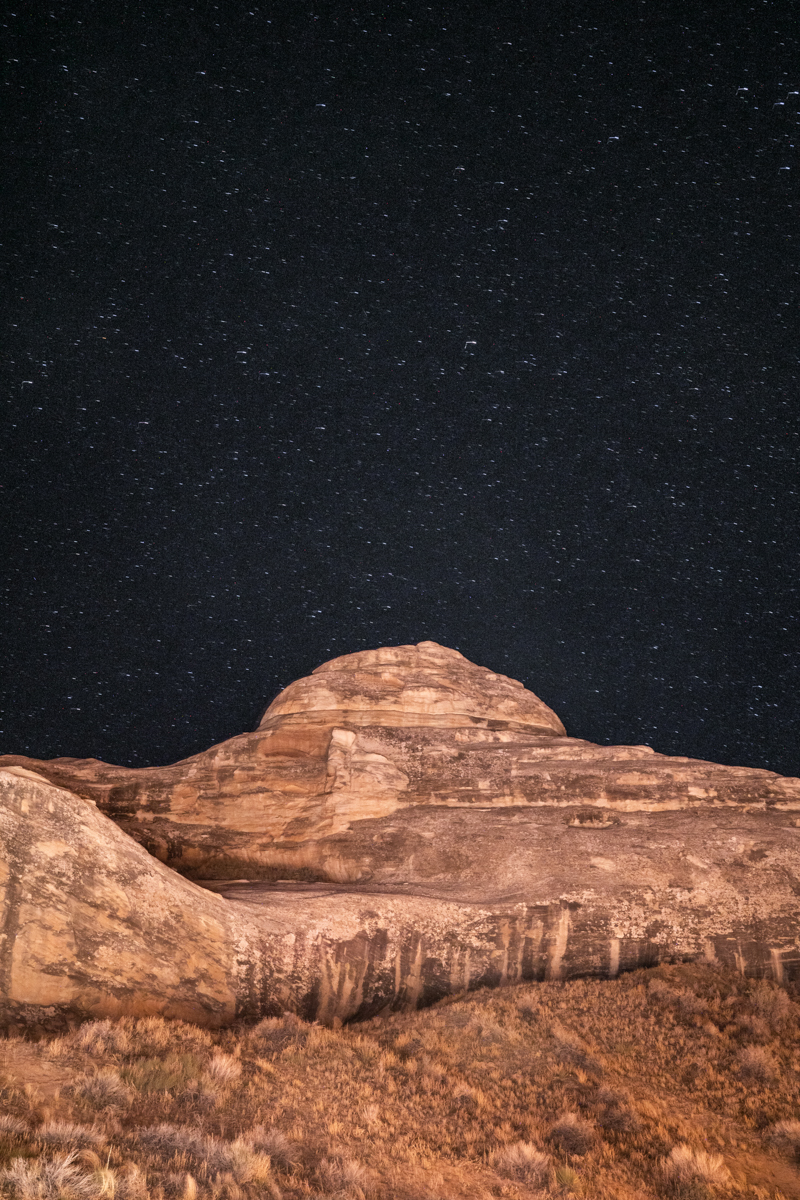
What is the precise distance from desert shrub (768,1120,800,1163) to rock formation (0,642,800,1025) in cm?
539

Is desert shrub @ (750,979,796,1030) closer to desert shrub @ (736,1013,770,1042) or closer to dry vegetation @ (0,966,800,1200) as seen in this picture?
dry vegetation @ (0,966,800,1200)

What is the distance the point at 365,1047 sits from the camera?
10.4 metres

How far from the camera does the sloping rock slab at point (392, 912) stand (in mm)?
10328

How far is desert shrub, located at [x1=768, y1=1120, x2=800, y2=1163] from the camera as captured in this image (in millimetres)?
8336

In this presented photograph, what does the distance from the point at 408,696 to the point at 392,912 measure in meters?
10.2

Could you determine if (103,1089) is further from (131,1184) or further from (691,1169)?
(691,1169)

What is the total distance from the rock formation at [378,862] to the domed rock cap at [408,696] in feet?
0.26

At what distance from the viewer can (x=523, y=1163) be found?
25.1 ft

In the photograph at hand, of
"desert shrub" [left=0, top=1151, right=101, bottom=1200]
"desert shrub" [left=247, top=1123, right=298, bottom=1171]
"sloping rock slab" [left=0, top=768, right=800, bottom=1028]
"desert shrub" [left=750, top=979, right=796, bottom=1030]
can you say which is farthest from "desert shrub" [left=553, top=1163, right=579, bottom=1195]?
"desert shrub" [left=750, top=979, right=796, bottom=1030]

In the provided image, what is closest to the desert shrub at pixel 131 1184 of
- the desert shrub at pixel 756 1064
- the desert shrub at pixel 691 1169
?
the desert shrub at pixel 691 1169

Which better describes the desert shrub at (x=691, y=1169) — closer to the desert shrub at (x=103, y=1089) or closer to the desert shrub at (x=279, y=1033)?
the desert shrub at (x=279, y=1033)

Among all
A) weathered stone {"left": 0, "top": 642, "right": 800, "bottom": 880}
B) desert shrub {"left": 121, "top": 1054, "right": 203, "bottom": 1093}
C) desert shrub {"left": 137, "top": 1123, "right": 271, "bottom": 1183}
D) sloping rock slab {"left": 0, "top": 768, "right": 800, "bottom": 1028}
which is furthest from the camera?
weathered stone {"left": 0, "top": 642, "right": 800, "bottom": 880}

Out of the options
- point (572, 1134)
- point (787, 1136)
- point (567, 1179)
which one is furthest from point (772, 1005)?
point (567, 1179)

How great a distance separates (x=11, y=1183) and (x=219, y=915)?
618 cm
